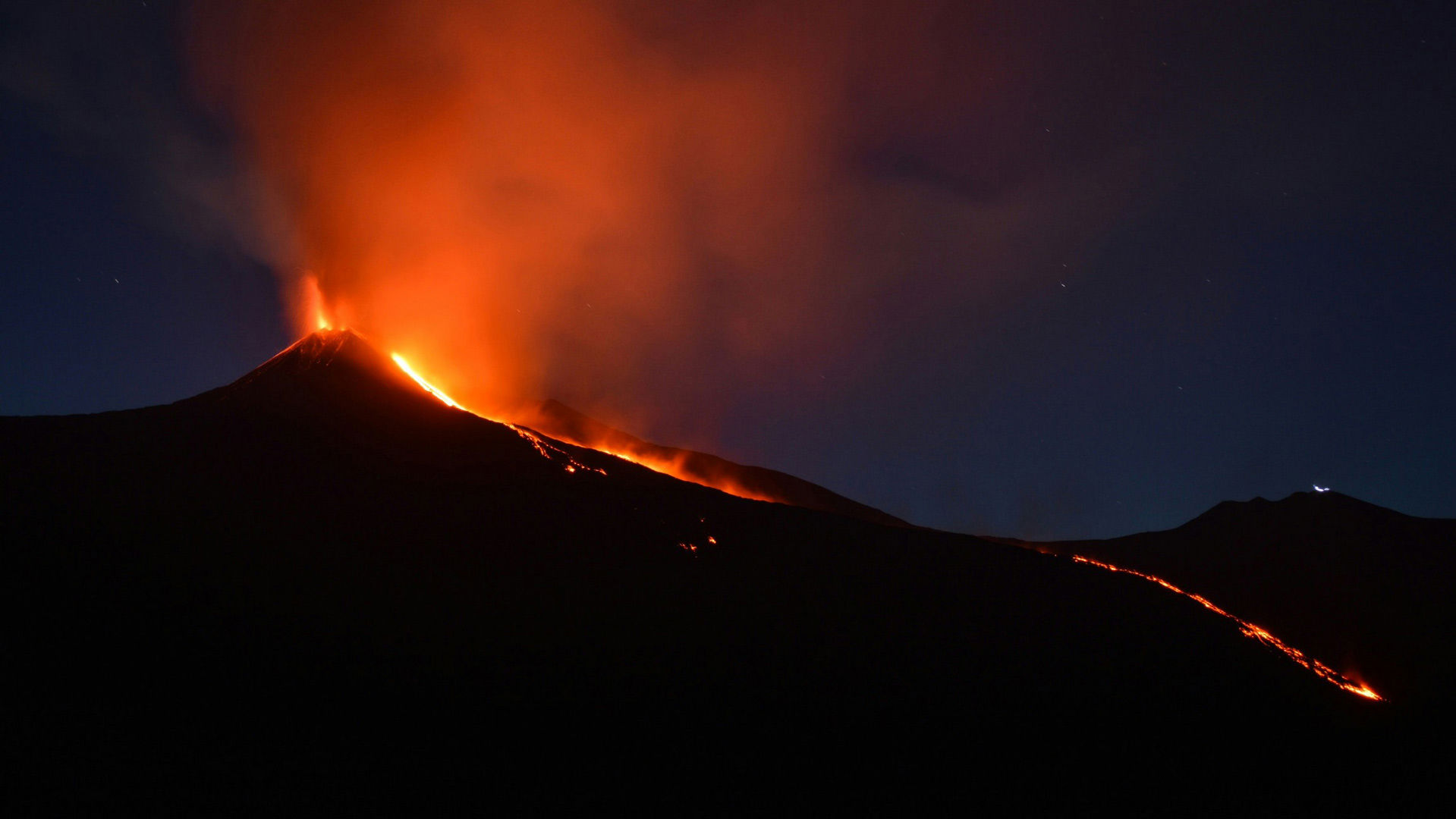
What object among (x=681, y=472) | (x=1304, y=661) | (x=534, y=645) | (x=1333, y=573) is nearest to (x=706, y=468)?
(x=681, y=472)

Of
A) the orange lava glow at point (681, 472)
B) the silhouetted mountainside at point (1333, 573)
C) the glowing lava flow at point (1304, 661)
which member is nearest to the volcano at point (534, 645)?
the glowing lava flow at point (1304, 661)

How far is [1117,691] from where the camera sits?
81.8ft

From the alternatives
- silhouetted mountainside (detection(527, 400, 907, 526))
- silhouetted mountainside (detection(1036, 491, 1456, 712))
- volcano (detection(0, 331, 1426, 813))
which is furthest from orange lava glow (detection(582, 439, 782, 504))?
silhouetted mountainside (detection(1036, 491, 1456, 712))

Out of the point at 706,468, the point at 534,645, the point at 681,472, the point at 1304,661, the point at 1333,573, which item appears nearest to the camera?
→ the point at 534,645

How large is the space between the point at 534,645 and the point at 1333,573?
49883 millimetres

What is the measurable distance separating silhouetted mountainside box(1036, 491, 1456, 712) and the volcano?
1016cm

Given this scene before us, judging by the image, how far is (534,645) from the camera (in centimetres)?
1994

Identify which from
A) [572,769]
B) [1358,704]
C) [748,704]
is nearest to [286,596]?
[572,769]

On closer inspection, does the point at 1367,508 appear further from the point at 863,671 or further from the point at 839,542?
the point at 863,671

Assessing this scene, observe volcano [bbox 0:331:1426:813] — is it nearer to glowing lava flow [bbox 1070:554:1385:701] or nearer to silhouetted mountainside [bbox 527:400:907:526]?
glowing lava flow [bbox 1070:554:1385:701]

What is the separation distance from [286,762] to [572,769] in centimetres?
550

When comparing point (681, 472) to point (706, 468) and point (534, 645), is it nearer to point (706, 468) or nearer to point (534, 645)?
point (706, 468)

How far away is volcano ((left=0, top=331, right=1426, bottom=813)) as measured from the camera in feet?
49.5

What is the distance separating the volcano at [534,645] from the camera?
15.1 m
